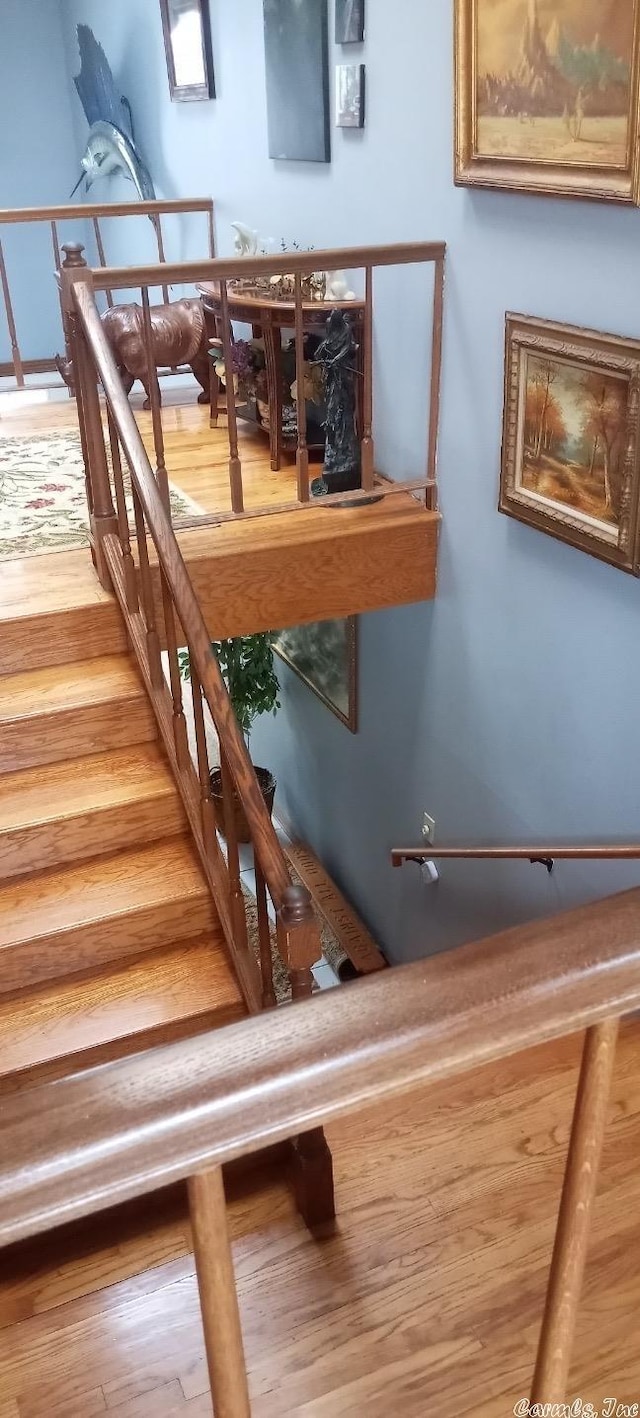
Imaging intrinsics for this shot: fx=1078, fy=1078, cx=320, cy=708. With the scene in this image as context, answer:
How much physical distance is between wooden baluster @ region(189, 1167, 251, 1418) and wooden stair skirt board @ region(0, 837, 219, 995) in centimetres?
195

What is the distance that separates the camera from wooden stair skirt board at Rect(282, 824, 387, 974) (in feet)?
15.1

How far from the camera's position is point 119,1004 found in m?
2.59

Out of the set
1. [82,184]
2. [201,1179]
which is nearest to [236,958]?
[201,1179]

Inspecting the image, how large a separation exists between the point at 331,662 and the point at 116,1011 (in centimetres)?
229

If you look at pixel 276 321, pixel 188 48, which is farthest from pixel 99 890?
pixel 188 48

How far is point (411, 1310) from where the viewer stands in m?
1.72

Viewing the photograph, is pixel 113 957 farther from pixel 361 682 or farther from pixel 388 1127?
pixel 361 682

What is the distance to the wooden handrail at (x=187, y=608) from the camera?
2.10m

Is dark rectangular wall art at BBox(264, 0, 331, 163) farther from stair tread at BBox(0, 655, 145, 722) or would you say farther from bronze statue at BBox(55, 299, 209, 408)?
stair tread at BBox(0, 655, 145, 722)

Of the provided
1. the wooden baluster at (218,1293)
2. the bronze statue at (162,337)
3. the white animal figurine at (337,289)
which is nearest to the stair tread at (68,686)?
the bronze statue at (162,337)

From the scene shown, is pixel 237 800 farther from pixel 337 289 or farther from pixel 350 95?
pixel 350 95

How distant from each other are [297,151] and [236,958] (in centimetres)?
291

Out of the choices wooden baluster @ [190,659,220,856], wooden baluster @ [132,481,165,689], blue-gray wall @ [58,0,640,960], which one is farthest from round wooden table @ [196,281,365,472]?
wooden baluster @ [190,659,220,856]

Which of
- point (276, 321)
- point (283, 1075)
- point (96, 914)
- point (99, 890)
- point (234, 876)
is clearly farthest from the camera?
point (276, 321)
